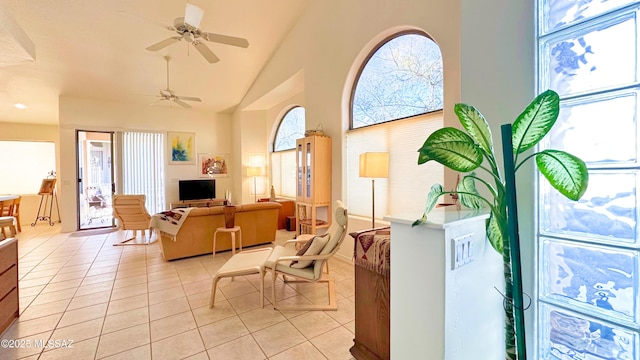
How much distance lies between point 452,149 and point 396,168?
2.59 meters

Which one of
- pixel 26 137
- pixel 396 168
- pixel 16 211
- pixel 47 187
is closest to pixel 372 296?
pixel 396 168

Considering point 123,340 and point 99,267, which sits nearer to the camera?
point 123,340

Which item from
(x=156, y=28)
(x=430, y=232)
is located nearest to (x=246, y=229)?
(x=156, y=28)

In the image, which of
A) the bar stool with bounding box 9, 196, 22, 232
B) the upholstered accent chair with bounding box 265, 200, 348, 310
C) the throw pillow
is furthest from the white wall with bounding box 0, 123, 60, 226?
the throw pillow

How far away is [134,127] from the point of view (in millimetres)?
6762

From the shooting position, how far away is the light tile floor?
2000 mm

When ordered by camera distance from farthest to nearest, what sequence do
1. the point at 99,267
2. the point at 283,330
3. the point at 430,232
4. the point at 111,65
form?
the point at 111,65 → the point at 99,267 → the point at 283,330 → the point at 430,232

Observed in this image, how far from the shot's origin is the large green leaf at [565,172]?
92 centimetres

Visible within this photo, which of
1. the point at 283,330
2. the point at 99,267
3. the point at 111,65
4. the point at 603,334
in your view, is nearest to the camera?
the point at 603,334

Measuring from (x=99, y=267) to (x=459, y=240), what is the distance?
4719mm

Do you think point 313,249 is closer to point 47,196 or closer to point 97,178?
point 97,178

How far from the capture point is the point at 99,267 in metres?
3.82

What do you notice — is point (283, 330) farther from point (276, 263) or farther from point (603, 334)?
point (603, 334)

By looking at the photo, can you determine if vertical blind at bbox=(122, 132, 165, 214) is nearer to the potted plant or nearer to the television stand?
the television stand
